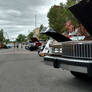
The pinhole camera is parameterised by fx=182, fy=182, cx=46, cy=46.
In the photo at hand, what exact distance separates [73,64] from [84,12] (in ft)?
5.41

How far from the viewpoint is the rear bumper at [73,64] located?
438cm

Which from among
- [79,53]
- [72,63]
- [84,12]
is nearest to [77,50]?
[79,53]

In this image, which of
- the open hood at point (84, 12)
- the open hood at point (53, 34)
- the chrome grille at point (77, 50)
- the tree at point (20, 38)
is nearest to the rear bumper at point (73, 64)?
the chrome grille at point (77, 50)

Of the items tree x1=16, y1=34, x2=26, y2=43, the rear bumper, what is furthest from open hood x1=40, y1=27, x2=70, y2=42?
tree x1=16, y1=34, x2=26, y2=43

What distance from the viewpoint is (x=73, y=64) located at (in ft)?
15.8

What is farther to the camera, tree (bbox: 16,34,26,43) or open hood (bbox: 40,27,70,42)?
tree (bbox: 16,34,26,43)

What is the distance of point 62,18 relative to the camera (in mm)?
34375

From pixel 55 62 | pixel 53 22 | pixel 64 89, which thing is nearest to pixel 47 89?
pixel 64 89

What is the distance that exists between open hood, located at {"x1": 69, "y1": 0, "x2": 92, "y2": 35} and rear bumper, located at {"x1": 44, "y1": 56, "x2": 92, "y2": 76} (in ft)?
4.47

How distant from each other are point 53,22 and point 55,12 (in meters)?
1.92

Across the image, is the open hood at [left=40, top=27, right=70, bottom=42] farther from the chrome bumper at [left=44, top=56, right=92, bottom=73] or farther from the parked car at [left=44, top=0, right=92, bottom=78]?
the chrome bumper at [left=44, top=56, right=92, bottom=73]

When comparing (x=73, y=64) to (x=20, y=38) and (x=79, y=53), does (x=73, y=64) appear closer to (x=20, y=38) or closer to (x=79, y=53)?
(x=79, y=53)

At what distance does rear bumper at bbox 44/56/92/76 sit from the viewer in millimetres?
4375

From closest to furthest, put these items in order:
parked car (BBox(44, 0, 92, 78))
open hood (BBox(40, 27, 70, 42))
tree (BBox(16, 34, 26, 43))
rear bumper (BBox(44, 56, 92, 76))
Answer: rear bumper (BBox(44, 56, 92, 76)) → parked car (BBox(44, 0, 92, 78)) → open hood (BBox(40, 27, 70, 42)) → tree (BBox(16, 34, 26, 43))
